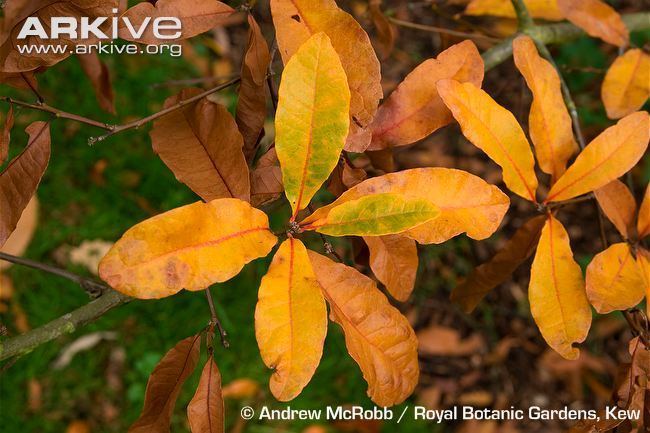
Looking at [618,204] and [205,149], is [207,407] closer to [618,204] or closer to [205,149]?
[205,149]

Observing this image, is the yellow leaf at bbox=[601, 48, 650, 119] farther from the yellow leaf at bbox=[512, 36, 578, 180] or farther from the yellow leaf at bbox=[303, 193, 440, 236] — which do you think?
the yellow leaf at bbox=[303, 193, 440, 236]

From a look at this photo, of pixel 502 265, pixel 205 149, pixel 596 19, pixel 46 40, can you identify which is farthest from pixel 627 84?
pixel 46 40

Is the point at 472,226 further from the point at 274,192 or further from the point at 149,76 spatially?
the point at 149,76

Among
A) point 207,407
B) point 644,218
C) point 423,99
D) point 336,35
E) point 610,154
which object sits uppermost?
point 336,35

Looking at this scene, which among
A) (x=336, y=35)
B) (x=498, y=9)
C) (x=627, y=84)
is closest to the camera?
(x=336, y=35)

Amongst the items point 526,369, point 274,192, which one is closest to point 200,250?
→ point 274,192

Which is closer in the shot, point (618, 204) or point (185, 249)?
point (185, 249)

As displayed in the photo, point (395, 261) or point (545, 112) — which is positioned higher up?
point (545, 112)
